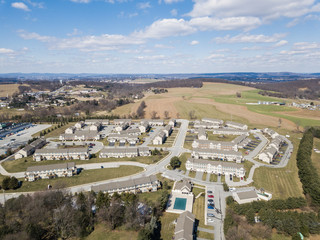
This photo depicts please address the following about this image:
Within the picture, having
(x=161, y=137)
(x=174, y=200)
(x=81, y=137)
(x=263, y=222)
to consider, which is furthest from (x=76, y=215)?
(x=81, y=137)

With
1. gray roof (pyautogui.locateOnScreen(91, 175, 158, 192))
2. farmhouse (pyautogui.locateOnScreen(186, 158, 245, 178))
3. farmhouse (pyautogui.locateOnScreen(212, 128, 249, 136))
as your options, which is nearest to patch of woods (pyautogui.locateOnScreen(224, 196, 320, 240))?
farmhouse (pyautogui.locateOnScreen(186, 158, 245, 178))

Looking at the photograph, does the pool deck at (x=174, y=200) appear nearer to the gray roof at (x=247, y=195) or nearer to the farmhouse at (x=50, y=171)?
the gray roof at (x=247, y=195)

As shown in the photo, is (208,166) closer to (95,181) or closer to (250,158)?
(250,158)

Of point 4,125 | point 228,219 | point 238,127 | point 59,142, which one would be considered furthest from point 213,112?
point 4,125

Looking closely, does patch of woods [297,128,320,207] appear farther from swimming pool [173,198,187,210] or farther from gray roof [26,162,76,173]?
gray roof [26,162,76,173]

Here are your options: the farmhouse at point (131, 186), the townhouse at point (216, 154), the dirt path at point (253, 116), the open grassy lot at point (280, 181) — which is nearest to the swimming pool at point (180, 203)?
the farmhouse at point (131, 186)

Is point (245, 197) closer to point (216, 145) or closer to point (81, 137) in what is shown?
point (216, 145)
